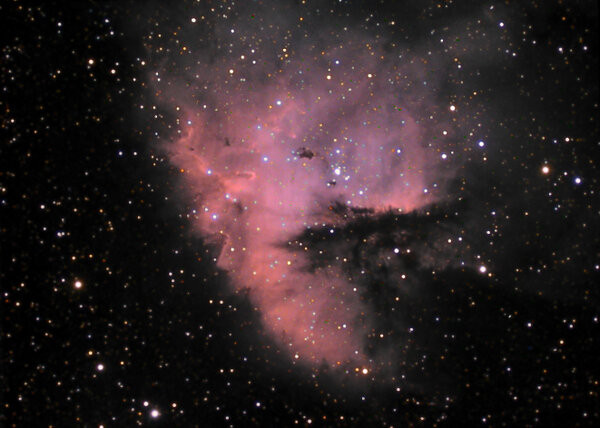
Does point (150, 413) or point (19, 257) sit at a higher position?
point (19, 257)

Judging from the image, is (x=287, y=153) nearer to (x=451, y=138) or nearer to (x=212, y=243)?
(x=212, y=243)

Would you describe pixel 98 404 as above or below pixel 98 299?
below

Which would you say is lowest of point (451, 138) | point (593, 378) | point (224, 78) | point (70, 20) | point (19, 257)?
point (593, 378)

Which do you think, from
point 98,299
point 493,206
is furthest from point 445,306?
point 98,299

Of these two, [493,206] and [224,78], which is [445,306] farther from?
[224,78]

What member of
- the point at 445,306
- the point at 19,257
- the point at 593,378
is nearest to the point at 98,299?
the point at 19,257

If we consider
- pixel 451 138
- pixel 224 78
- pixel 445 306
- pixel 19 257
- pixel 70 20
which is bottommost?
pixel 445 306
